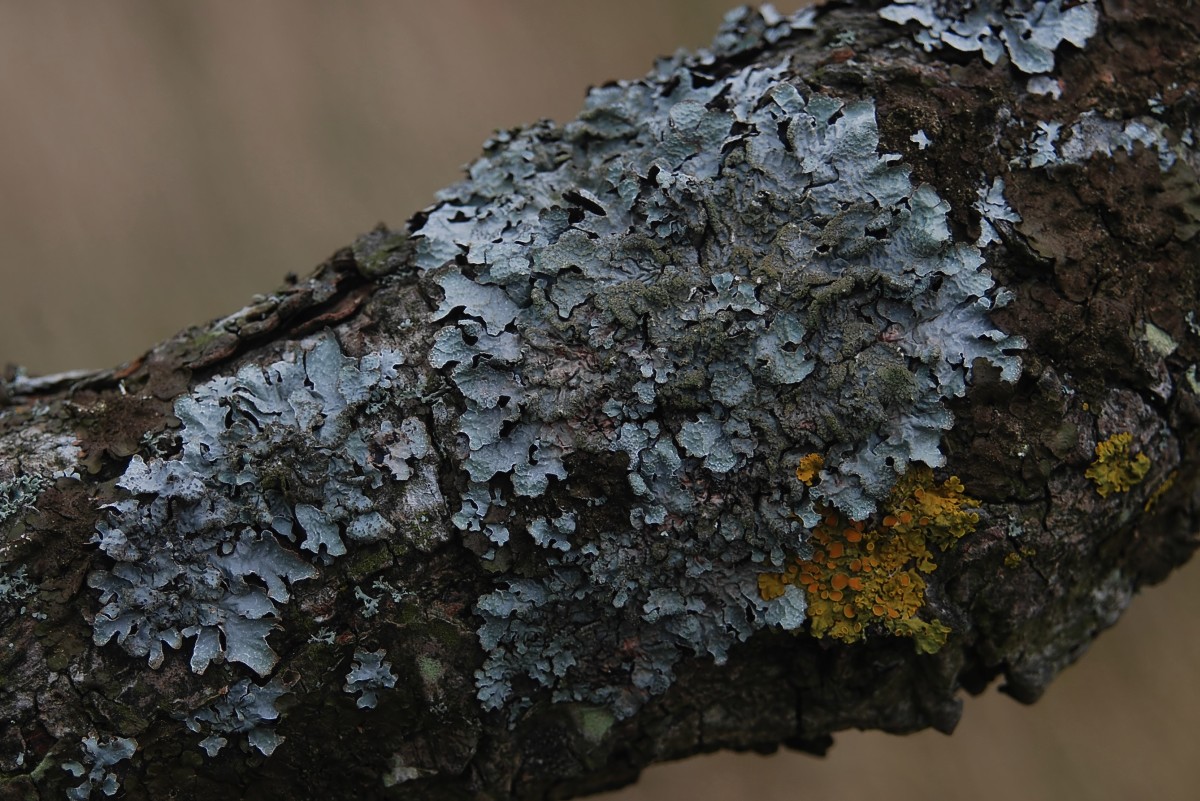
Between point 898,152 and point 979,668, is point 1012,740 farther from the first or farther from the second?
point 898,152

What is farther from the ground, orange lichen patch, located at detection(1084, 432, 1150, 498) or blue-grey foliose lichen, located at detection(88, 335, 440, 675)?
blue-grey foliose lichen, located at detection(88, 335, 440, 675)

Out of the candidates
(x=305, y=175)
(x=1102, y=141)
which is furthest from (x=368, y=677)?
(x=305, y=175)

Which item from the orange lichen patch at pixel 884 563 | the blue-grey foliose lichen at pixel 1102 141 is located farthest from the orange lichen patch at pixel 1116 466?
the blue-grey foliose lichen at pixel 1102 141

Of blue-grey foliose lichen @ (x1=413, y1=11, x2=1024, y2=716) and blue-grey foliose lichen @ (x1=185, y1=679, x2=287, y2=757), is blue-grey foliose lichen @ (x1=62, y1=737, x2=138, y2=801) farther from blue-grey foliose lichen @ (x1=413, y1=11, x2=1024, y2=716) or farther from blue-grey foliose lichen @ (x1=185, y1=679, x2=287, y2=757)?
blue-grey foliose lichen @ (x1=413, y1=11, x2=1024, y2=716)

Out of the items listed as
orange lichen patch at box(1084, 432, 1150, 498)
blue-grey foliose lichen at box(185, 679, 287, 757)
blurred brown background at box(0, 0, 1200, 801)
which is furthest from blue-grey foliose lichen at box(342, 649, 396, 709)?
blurred brown background at box(0, 0, 1200, 801)

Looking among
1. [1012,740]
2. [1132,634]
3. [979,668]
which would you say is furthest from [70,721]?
[1132,634]

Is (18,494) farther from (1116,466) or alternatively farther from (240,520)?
(1116,466)

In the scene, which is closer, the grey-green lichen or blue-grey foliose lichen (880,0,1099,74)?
the grey-green lichen
